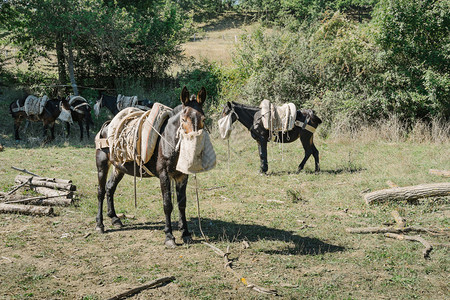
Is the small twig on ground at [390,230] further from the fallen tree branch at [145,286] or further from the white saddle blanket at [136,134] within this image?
the white saddle blanket at [136,134]

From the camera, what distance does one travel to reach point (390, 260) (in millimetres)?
5336

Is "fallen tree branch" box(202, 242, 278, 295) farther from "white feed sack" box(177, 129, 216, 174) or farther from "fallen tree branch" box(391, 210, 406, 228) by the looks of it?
"fallen tree branch" box(391, 210, 406, 228)

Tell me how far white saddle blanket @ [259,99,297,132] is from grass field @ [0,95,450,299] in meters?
1.41

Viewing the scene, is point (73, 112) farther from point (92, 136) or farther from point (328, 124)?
point (328, 124)

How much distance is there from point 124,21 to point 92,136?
5.83m

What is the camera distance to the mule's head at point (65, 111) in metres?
15.2

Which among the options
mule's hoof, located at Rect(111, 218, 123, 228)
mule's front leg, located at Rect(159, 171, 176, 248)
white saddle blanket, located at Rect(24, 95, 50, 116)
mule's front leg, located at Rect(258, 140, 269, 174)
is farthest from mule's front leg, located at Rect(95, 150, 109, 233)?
white saddle blanket, located at Rect(24, 95, 50, 116)

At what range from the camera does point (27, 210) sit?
23.1 feet

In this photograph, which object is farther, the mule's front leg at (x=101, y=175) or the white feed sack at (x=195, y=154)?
the mule's front leg at (x=101, y=175)

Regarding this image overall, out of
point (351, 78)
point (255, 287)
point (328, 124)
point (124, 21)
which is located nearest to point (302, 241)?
point (255, 287)

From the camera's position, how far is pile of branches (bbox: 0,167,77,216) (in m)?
7.06

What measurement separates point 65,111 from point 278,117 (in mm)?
9615

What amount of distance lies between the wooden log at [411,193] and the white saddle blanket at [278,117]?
332 cm

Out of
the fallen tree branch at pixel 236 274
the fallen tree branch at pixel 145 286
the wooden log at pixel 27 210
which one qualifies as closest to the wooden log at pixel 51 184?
the wooden log at pixel 27 210
